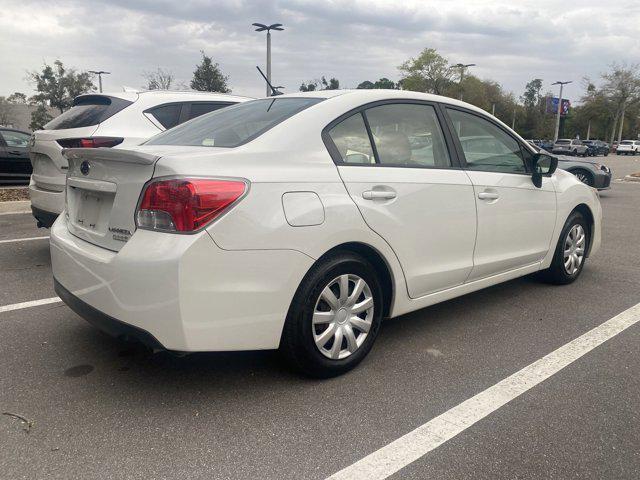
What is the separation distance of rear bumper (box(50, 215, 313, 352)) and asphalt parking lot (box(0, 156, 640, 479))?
398mm

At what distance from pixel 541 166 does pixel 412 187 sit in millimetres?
1653

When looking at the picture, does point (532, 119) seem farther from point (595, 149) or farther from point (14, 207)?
point (14, 207)

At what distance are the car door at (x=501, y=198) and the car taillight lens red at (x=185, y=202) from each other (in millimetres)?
1928

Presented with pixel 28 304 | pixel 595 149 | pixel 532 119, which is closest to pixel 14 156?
pixel 28 304

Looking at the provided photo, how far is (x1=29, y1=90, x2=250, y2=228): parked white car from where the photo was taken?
4992 millimetres

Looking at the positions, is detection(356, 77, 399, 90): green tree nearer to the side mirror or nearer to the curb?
the side mirror

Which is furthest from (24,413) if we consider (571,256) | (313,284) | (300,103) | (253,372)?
(571,256)

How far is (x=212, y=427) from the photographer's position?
97.3 inches

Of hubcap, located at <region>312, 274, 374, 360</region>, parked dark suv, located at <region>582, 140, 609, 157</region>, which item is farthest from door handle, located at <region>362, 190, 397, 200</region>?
parked dark suv, located at <region>582, 140, 609, 157</region>

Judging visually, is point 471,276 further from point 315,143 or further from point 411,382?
point 315,143

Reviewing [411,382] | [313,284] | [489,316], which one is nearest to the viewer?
[313,284]

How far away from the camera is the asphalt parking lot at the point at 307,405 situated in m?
2.22

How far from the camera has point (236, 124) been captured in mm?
3180

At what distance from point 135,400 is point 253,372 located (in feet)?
2.16
